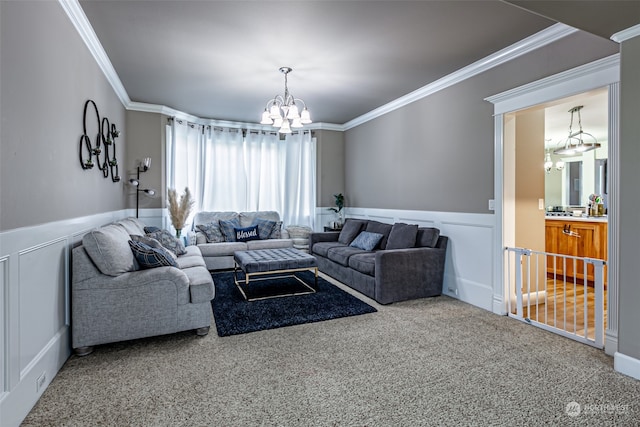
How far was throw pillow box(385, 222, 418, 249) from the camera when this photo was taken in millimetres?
4309

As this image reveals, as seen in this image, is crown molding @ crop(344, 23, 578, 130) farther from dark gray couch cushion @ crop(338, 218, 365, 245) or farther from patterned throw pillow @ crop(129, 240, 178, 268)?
patterned throw pillow @ crop(129, 240, 178, 268)

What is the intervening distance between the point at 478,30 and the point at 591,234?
10.9 feet

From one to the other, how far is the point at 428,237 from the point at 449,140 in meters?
1.23

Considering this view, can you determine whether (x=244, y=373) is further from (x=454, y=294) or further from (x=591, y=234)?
(x=591, y=234)

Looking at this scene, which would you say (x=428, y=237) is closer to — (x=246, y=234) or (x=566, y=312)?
(x=566, y=312)

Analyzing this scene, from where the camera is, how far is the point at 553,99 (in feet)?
9.92

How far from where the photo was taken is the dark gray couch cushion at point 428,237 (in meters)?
4.16

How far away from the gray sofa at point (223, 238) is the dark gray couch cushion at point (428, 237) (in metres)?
2.47

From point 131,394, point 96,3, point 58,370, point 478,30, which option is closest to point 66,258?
point 58,370

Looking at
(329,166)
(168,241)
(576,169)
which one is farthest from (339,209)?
(576,169)

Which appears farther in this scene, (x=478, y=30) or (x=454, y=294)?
(x=454, y=294)

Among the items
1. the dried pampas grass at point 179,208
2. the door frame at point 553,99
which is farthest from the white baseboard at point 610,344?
the dried pampas grass at point 179,208

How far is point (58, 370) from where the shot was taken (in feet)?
7.68

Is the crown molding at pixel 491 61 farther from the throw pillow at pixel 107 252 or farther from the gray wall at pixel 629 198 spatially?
the throw pillow at pixel 107 252
